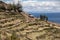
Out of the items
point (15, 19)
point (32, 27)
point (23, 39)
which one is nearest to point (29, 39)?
point (23, 39)

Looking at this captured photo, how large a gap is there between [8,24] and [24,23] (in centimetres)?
422

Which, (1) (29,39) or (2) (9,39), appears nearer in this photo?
(2) (9,39)

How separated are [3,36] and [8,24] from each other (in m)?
14.4

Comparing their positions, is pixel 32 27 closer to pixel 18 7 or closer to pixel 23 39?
pixel 23 39

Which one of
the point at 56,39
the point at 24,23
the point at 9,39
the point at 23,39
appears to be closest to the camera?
the point at 9,39

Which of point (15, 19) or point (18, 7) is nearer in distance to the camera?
point (15, 19)

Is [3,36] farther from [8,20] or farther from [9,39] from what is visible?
[8,20]

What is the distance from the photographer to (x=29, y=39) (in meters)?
42.1

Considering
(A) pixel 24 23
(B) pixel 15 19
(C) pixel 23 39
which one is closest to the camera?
(C) pixel 23 39

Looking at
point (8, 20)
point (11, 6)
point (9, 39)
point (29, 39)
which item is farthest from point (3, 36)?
point (11, 6)

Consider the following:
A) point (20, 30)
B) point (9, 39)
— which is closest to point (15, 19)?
point (20, 30)

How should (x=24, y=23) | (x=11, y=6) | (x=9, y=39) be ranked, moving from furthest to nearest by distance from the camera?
(x=11, y=6) → (x=24, y=23) → (x=9, y=39)

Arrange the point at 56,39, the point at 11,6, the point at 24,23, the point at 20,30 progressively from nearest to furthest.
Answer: the point at 56,39 → the point at 20,30 → the point at 24,23 → the point at 11,6

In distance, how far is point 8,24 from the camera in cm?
5356
